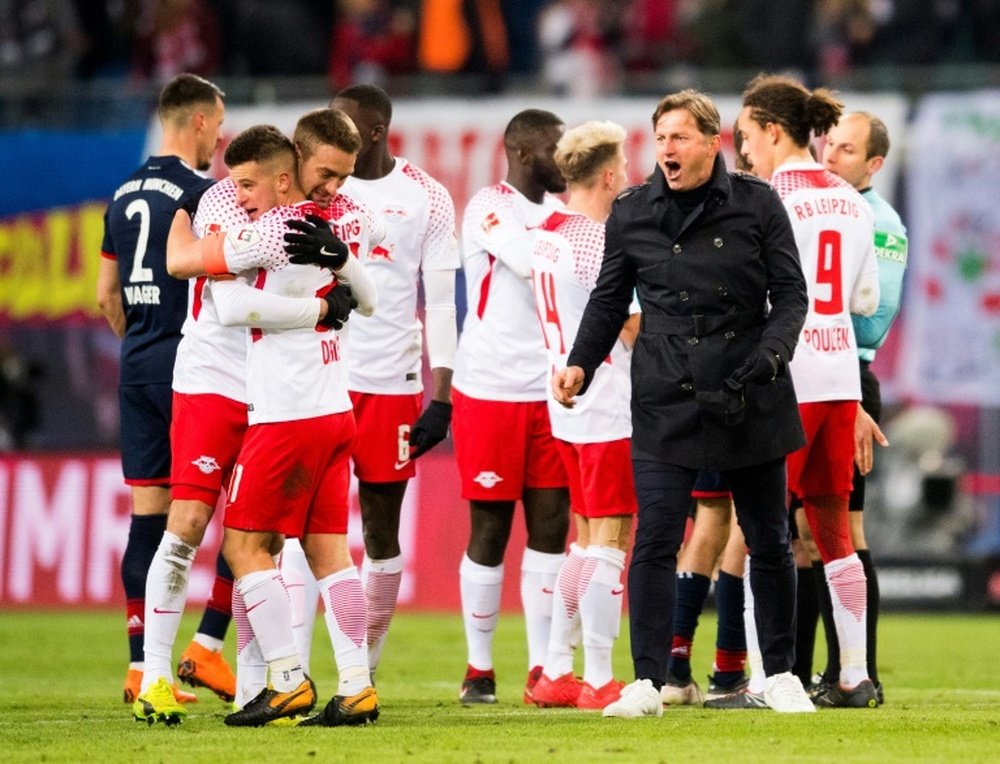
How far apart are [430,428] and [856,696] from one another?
214 centimetres

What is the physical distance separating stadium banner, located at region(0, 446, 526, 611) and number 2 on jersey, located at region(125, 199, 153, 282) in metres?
6.40

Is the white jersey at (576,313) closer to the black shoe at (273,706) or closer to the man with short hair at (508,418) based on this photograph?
the man with short hair at (508,418)

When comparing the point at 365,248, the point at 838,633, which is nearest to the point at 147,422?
the point at 365,248

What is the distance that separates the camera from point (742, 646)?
27.7 feet

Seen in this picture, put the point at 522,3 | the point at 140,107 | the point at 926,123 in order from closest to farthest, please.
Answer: the point at 926,123 < the point at 140,107 < the point at 522,3

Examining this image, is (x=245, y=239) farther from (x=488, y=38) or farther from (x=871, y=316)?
(x=488, y=38)

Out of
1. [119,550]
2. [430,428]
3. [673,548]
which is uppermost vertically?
[430,428]

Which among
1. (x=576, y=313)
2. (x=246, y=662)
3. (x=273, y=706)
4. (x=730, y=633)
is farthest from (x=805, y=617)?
(x=273, y=706)

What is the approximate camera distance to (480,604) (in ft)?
29.6

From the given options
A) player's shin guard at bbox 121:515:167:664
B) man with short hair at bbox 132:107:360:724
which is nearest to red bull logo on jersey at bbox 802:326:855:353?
man with short hair at bbox 132:107:360:724

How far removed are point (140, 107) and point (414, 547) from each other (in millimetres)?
5057

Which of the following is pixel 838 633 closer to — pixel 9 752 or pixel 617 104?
pixel 9 752

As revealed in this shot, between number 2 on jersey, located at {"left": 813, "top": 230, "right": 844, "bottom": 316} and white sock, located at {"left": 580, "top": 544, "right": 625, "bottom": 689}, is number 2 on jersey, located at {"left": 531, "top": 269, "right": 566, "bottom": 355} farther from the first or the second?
number 2 on jersey, located at {"left": 813, "top": 230, "right": 844, "bottom": 316}

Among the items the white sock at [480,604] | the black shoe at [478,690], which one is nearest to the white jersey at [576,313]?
the white sock at [480,604]
